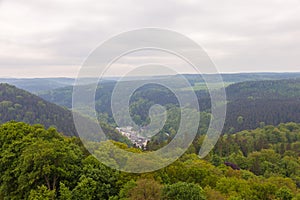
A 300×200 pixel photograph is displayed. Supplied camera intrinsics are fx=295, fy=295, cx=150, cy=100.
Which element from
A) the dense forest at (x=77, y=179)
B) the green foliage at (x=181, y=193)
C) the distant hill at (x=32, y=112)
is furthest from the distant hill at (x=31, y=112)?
the green foliage at (x=181, y=193)

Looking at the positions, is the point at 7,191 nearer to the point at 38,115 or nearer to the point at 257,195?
the point at 257,195

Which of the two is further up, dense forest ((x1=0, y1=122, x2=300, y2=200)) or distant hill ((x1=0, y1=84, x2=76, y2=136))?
dense forest ((x1=0, y1=122, x2=300, y2=200))

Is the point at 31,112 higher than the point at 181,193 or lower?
lower

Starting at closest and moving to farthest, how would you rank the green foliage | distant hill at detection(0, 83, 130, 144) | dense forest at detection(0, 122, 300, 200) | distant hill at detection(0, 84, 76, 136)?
the green foliage < dense forest at detection(0, 122, 300, 200) < distant hill at detection(0, 83, 130, 144) < distant hill at detection(0, 84, 76, 136)

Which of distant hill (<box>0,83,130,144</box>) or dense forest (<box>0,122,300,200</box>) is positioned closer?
dense forest (<box>0,122,300,200</box>)

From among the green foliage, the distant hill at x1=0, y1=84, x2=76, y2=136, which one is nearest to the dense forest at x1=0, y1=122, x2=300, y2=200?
the green foliage

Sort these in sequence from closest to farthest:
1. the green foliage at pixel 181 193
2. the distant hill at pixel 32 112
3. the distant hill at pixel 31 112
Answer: the green foliage at pixel 181 193 < the distant hill at pixel 32 112 < the distant hill at pixel 31 112

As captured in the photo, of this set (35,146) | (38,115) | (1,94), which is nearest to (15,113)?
(38,115)

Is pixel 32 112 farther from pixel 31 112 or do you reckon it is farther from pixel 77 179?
pixel 77 179

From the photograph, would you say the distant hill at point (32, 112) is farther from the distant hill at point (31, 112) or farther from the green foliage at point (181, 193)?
the green foliage at point (181, 193)

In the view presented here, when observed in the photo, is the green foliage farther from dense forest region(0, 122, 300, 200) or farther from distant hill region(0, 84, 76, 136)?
distant hill region(0, 84, 76, 136)

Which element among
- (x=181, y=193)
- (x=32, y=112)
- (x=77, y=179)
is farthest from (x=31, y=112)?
(x=181, y=193)
